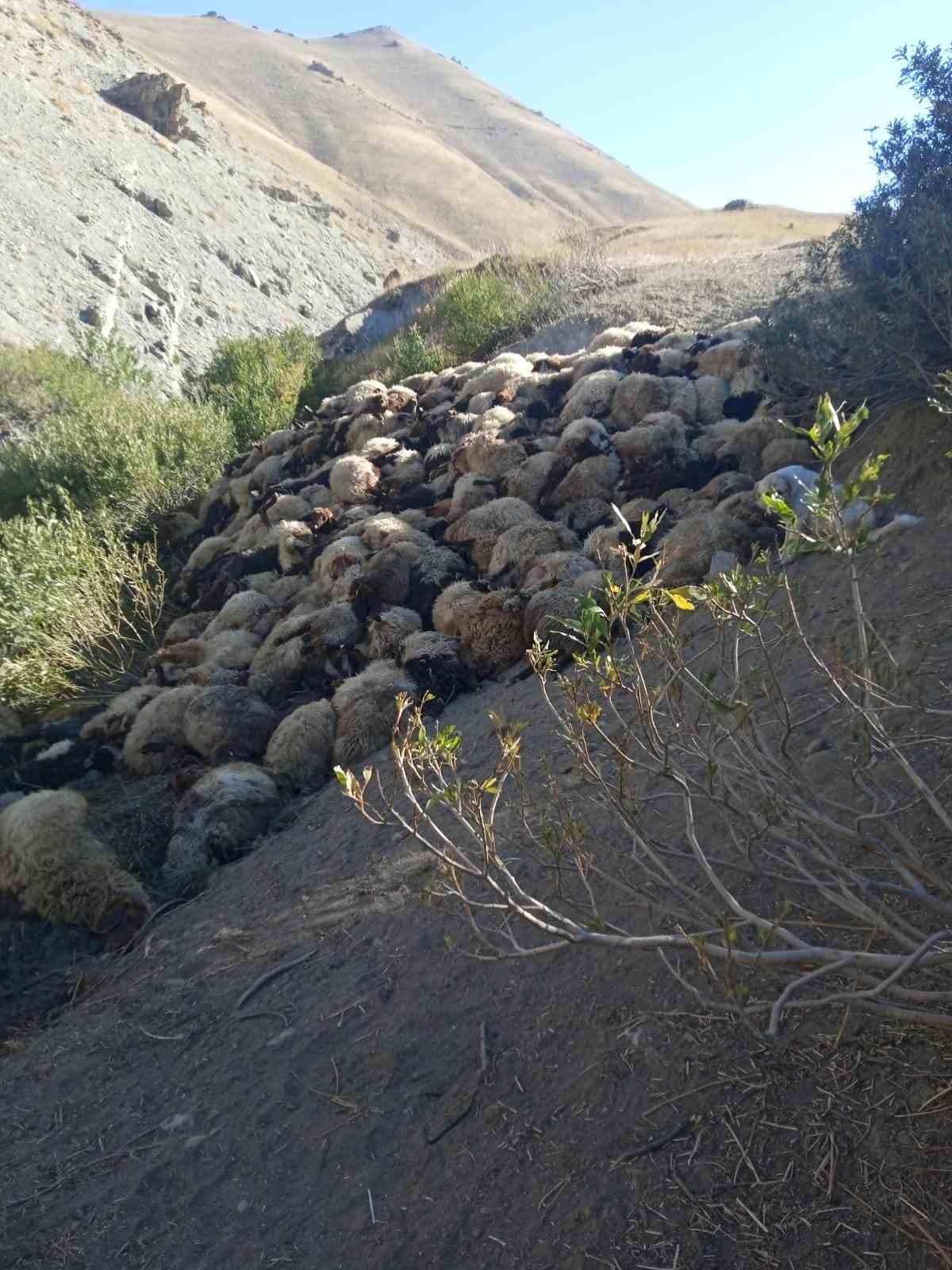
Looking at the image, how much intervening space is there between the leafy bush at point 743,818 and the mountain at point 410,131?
153ft

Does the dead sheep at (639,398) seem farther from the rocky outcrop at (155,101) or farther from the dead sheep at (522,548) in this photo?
the rocky outcrop at (155,101)

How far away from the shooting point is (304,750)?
619 centimetres

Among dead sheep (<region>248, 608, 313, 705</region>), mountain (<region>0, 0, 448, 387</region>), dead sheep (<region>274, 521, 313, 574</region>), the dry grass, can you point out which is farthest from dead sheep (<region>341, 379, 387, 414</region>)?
mountain (<region>0, 0, 448, 387</region>)

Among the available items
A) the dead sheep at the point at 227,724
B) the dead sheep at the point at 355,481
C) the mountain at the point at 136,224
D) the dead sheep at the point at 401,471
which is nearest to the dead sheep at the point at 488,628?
the dead sheep at the point at 227,724

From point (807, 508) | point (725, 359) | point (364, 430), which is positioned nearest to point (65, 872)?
point (807, 508)

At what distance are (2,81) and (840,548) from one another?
33.5 meters

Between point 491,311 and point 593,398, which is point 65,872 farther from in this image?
point 491,311

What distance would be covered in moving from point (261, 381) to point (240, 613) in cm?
844

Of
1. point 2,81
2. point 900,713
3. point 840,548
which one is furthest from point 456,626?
point 2,81

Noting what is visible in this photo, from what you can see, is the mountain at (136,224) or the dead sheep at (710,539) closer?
the dead sheep at (710,539)

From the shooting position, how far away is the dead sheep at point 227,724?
6457 millimetres

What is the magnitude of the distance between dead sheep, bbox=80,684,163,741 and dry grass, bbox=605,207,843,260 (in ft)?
44.0

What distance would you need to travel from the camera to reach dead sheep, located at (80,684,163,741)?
23.5 feet

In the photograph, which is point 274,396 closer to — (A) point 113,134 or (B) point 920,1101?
(B) point 920,1101
